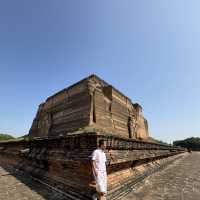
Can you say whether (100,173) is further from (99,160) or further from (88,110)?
(88,110)

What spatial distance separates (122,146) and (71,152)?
4.88ft

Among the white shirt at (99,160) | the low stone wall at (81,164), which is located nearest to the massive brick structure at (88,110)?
the low stone wall at (81,164)

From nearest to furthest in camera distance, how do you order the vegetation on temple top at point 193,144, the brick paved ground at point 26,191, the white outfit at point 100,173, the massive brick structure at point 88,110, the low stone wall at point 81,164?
1. the white outfit at point 100,173
2. the low stone wall at point 81,164
3. the brick paved ground at point 26,191
4. the massive brick structure at point 88,110
5. the vegetation on temple top at point 193,144

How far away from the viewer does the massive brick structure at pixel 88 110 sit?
13.2 metres

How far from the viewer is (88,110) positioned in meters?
13.0

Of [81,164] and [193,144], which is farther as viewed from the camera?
[193,144]

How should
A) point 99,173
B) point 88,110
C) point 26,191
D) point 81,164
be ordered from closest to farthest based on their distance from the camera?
point 99,173 < point 81,164 < point 26,191 < point 88,110

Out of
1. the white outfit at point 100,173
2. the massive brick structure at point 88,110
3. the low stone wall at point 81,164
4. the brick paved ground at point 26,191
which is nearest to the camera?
the white outfit at point 100,173

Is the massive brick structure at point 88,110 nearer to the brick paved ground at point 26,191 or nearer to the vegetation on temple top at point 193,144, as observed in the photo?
the brick paved ground at point 26,191

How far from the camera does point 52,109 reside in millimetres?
18828

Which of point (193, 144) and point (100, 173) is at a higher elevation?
point (193, 144)

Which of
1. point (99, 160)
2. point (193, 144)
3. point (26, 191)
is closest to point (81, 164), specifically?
point (99, 160)

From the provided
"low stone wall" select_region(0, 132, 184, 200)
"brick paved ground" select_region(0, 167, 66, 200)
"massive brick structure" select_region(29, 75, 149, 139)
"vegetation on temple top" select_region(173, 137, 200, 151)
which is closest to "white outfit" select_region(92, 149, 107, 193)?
"low stone wall" select_region(0, 132, 184, 200)

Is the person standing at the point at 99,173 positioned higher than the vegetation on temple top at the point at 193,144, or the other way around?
the vegetation on temple top at the point at 193,144
